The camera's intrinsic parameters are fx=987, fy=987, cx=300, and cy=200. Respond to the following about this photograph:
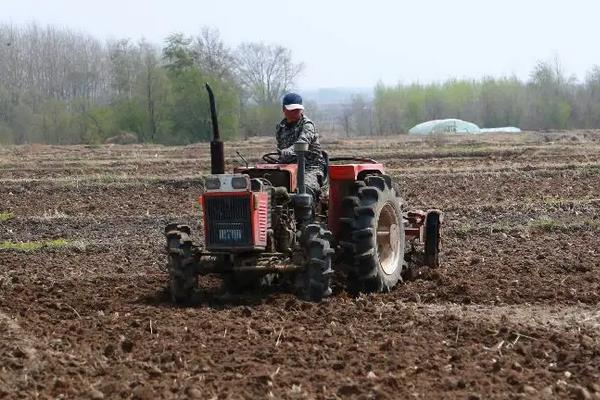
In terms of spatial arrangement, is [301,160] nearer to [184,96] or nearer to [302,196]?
[302,196]

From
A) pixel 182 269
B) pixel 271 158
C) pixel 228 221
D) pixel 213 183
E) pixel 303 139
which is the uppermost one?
pixel 303 139

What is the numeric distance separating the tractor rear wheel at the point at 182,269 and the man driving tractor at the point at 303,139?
4.64 feet

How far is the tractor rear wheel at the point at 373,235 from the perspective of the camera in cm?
968

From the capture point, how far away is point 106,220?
17.6 m

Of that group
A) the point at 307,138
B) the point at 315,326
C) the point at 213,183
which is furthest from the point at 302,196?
the point at 315,326

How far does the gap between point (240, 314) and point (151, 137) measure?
191ft

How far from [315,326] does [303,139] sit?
2516 mm

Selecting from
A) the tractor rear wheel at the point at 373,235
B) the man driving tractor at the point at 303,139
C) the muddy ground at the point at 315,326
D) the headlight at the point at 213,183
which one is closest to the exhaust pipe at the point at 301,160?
the man driving tractor at the point at 303,139

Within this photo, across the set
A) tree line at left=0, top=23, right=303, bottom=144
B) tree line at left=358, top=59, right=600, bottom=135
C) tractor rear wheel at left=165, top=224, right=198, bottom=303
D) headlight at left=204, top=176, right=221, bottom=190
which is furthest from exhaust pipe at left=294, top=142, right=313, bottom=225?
tree line at left=358, top=59, right=600, bottom=135

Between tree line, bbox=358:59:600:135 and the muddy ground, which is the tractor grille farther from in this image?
tree line, bbox=358:59:600:135

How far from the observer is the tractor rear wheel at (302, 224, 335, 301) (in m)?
9.15

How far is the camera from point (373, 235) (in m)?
9.73

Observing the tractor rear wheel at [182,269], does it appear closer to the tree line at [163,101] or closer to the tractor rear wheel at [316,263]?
the tractor rear wheel at [316,263]

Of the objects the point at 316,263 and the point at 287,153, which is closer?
the point at 316,263
